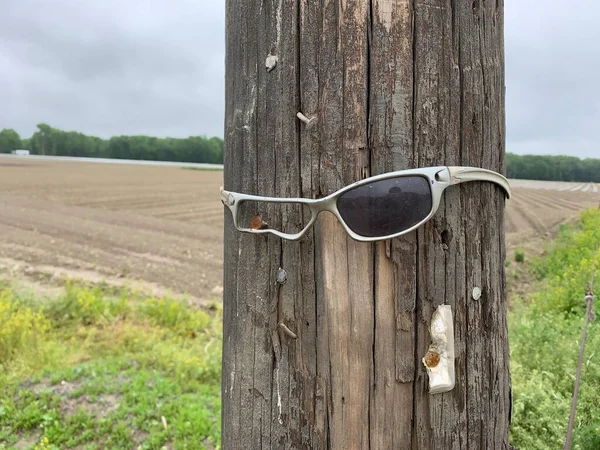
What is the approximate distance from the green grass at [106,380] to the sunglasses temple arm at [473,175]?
110 inches

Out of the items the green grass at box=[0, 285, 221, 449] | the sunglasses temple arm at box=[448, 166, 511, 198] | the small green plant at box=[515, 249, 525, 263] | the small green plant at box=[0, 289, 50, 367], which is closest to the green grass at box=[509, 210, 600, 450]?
the sunglasses temple arm at box=[448, 166, 511, 198]

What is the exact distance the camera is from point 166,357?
15.4 ft

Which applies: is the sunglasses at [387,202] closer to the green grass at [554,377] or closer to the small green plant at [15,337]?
the green grass at [554,377]

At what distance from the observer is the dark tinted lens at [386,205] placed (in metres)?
0.93

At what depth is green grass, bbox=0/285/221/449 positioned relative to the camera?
3287mm

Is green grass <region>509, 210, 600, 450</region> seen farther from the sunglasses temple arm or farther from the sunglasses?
the sunglasses

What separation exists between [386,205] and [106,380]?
3.76 meters

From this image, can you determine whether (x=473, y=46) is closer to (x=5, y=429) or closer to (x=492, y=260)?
(x=492, y=260)

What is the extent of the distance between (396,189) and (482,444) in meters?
0.62

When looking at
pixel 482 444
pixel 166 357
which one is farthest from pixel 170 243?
pixel 482 444

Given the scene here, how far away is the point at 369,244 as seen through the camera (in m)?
0.97

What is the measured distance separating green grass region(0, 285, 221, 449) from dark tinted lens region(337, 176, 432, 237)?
2720 millimetres

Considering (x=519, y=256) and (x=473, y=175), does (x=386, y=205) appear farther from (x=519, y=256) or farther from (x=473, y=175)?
(x=519, y=256)

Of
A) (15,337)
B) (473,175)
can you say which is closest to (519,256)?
(15,337)
